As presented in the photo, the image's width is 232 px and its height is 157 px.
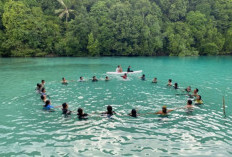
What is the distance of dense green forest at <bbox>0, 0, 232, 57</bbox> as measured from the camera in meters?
68.4

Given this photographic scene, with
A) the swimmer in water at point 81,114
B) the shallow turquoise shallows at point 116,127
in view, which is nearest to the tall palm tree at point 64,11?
the shallow turquoise shallows at point 116,127

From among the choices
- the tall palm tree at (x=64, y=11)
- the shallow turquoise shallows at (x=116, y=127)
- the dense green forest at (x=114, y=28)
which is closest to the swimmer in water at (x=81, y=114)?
the shallow turquoise shallows at (x=116, y=127)

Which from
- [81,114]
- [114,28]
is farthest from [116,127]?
[114,28]

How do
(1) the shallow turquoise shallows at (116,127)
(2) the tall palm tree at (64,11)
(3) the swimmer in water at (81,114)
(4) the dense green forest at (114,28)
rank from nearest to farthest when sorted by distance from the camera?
(1) the shallow turquoise shallows at (116,127) < (3) the swimmer in water at (81,114) < (4) the dense green forest at (114,28) < (2) the tall palm tree at (64,11)

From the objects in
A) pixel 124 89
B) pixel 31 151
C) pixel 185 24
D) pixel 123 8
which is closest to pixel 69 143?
pixel 31 151

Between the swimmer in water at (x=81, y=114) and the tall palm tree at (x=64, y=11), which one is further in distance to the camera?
the tall palm tree at (x=64, y=11)

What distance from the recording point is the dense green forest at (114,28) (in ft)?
225

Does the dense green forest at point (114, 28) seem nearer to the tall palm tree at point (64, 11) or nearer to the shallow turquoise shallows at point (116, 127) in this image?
the tall palm tree at point (64, 11)

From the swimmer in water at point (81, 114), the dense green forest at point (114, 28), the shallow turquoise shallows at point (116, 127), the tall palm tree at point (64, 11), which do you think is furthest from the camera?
the tall palm tree at point (64, 11)

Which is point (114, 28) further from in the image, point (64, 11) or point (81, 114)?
point (81, 114)

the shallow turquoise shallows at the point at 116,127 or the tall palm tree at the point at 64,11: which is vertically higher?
the tall palm tree at the point at 64,11

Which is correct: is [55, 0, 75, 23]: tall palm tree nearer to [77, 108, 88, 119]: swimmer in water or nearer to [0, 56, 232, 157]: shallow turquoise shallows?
[0, 56, 232, 157]: shallow turquoise shallows

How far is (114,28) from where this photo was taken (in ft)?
222

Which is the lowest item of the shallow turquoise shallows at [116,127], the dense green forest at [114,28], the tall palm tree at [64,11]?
the shallow turquoise shallows at [116,127]
